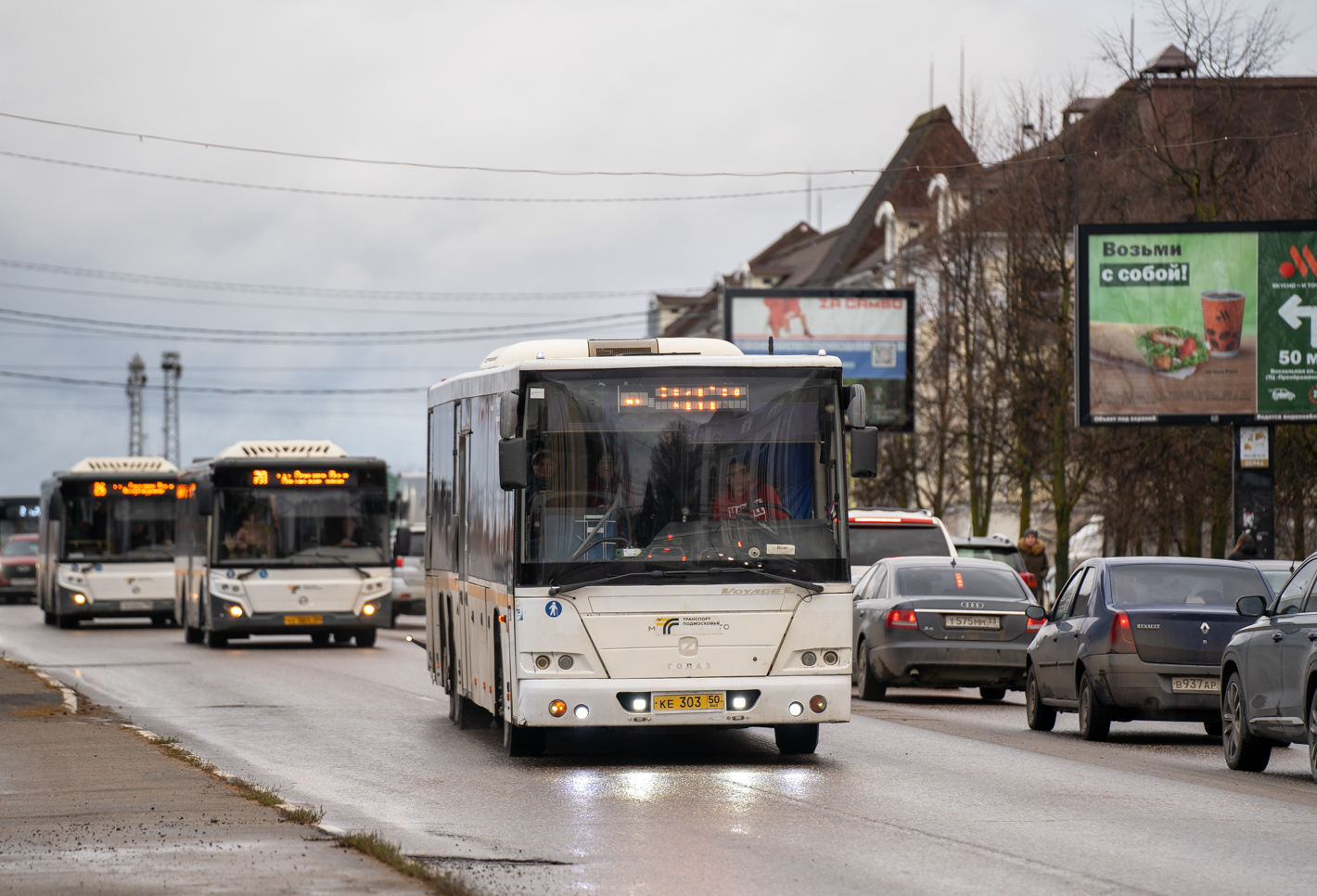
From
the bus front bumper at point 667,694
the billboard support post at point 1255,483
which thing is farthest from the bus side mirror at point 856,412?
the billboard support post at point 1255,483

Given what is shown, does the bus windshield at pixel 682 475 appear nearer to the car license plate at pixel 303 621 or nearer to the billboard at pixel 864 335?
the car license plate at pixel 303 621

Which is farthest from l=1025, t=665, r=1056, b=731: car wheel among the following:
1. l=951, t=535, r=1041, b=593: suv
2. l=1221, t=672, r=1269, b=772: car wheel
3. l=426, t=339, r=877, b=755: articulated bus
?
l=951, t=535, r=1041, b=593: suv

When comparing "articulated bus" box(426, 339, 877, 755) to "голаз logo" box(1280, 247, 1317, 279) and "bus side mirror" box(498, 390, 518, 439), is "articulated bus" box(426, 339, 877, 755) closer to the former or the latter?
"bus side mirror" box(498, 390, 518, 439)

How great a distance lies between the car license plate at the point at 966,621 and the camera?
21.0m

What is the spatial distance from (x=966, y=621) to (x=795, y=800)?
373 inches

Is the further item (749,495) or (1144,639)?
(1144,639)

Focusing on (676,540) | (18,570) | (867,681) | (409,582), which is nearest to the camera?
(676,540)

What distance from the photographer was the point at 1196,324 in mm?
32250

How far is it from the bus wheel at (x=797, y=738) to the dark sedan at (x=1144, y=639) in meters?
2.90

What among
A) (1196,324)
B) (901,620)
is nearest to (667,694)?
(901,620)

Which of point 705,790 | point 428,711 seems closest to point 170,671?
point 428,711

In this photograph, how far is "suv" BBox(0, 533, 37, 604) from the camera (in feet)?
205

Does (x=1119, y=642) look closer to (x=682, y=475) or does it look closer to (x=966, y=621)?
(x=682, y=475)

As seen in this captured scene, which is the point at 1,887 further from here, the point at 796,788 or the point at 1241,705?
the point at 1241,705
